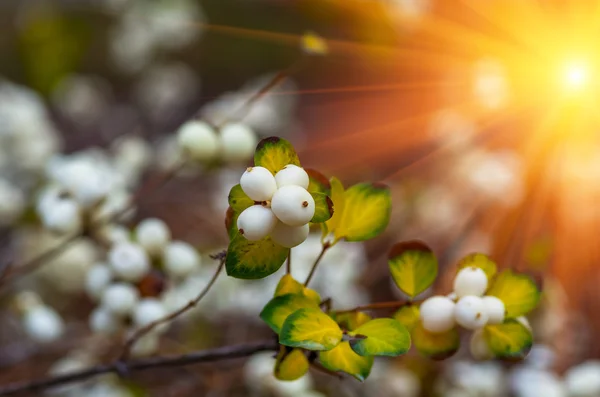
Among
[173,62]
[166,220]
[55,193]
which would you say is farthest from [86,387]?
[173,62]

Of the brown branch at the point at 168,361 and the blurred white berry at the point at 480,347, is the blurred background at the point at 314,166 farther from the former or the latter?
the blurred white berry at the point at 480,347

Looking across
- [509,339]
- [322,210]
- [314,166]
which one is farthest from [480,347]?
[314,166]

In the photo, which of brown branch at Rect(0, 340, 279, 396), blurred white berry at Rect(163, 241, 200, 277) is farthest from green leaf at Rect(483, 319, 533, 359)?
blurred white berry at Rect(163, 241, 200, 277)

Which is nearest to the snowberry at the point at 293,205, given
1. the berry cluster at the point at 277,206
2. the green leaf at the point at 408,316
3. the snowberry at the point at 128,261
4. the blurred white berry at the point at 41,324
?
the berry cluster at the point at 277,206

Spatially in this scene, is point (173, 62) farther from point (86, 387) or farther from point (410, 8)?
point (86, 387)

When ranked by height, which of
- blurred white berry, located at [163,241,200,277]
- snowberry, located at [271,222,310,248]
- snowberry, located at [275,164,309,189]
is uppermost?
blurred white berry, located at [163,241,200,277]

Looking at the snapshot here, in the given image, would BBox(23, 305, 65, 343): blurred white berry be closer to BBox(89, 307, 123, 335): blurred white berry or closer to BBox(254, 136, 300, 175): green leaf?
BBox(89, 307, 123, 335): blurred white berry
